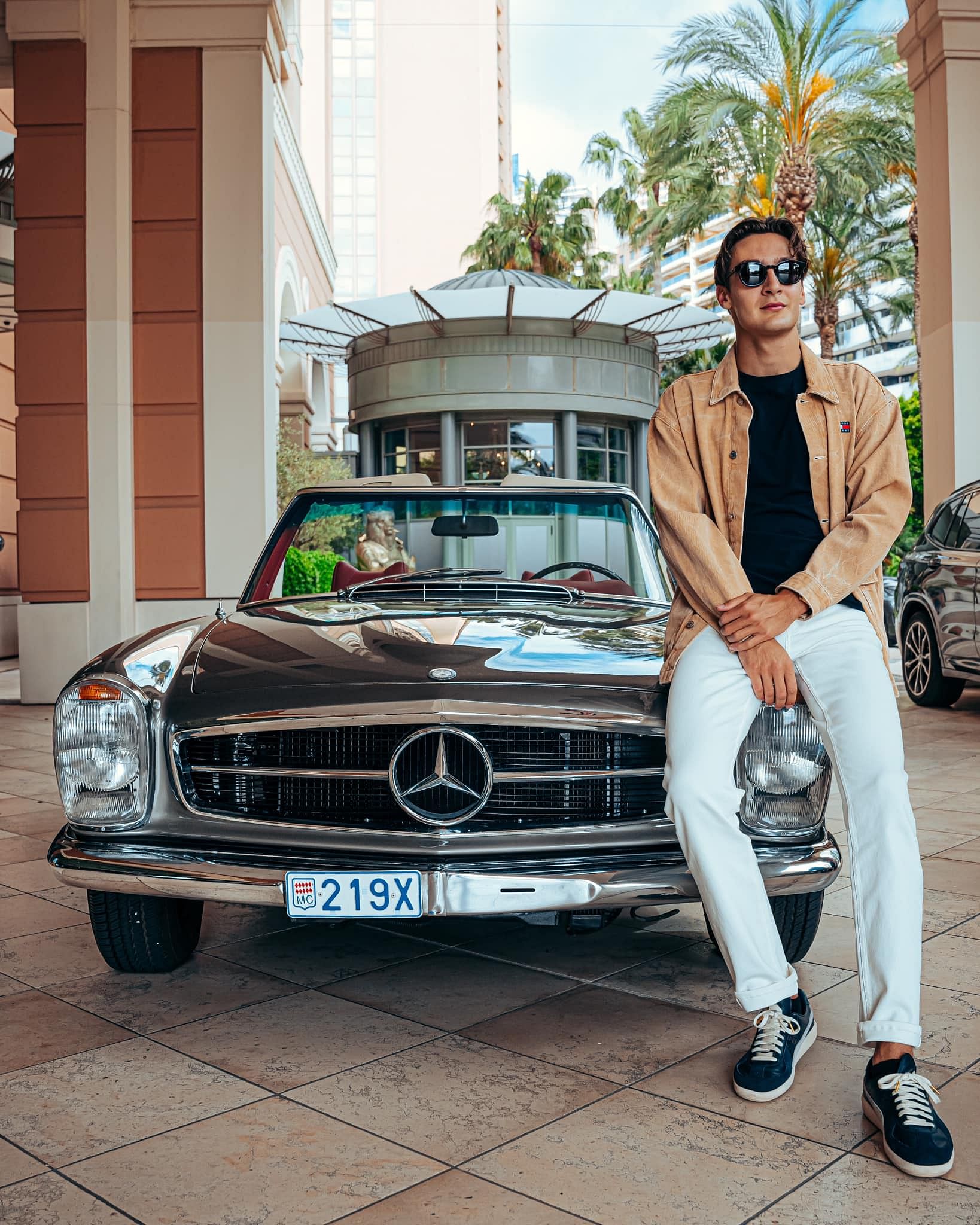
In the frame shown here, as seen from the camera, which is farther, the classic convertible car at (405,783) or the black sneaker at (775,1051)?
the classic convertible car at (405,783)

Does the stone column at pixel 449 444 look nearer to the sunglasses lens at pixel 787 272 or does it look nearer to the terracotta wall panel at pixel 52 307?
the terracotta wall panel at pixel 52 307

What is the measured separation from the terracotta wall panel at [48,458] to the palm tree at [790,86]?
550 inches

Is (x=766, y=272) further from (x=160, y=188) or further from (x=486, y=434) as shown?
(x=486, y=434)

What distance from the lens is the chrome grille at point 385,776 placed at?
277 cm

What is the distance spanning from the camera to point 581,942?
3541 millimetres

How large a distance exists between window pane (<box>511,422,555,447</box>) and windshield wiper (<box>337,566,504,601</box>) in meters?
19.5

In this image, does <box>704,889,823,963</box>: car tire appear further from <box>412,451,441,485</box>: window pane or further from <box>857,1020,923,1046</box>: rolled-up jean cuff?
<box>412,451,441,485</box>: window pane

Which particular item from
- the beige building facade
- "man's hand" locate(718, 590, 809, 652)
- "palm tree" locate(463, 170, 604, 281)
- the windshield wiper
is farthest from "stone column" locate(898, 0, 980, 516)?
"palm tree" locate(463, 170, 604, 281)

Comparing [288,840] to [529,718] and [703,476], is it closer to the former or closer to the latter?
[529,718]

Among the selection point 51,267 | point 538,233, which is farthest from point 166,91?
point 538,233

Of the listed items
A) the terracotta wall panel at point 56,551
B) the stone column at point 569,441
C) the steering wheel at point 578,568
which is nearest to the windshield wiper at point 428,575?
the steering wheel at point 578,568

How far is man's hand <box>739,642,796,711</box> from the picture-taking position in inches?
100

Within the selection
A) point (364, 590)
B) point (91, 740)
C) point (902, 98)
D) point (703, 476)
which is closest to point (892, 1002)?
point (703, 476)

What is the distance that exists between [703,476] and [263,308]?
8294 millimetres
